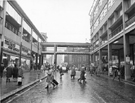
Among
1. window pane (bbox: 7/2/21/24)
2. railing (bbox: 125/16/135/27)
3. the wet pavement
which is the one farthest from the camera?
window pane (bbox: 7/2/21/24)

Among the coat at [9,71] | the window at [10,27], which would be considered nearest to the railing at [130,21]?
the coat at [9,71]

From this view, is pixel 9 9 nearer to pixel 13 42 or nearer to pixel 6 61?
pixel 13 42

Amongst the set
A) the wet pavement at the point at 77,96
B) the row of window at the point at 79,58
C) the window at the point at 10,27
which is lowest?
the wet pavement at the point at 77,96

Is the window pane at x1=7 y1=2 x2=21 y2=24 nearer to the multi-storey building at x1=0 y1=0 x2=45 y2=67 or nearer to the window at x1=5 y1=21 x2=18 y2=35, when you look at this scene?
the multi-storey building at x1=0 y1=0 x2=45 y2=67

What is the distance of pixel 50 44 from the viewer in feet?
173

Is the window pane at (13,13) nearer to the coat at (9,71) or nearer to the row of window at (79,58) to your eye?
the coat at (9,71)

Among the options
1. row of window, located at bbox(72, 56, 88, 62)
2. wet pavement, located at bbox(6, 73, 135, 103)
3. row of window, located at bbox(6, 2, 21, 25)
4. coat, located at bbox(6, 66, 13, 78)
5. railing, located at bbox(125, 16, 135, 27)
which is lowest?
wet pavement, located at bbox(6, 73, 135, 103)

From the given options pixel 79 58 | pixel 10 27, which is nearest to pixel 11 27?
pixel 10 27

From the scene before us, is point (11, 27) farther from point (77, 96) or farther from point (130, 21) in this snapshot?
point (77, 96)

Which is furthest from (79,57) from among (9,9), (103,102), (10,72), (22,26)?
(103,102)

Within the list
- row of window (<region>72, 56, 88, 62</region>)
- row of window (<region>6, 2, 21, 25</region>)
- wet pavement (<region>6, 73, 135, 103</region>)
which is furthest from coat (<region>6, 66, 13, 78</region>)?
row of window (<region>72, 56, 88, 62</region>)

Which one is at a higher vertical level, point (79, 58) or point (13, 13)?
point (13, 13)

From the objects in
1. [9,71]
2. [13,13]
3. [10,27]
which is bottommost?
[9,71]

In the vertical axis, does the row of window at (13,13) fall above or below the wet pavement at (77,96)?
above
